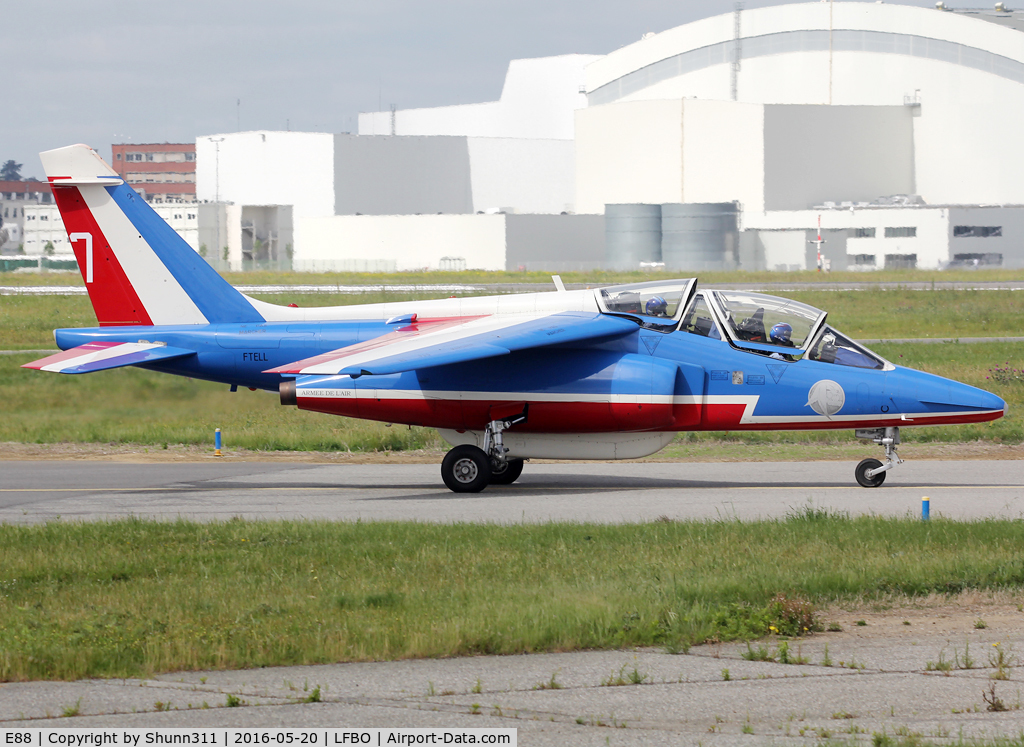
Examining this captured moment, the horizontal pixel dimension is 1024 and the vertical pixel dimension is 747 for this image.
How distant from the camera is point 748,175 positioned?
94.5 meters

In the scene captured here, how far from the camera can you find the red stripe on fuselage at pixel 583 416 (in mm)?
15930

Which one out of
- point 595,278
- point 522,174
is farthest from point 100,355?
point 522,174

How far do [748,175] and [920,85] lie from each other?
51.8 feet

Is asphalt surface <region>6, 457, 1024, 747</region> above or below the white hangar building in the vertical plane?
below

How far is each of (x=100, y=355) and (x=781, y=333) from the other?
9.90 m

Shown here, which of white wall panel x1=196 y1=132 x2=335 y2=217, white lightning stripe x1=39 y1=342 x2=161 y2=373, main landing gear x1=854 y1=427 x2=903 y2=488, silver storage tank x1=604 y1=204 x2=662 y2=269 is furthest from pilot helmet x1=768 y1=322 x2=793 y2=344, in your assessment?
white wall panel x1=196 y1=132 x2=335 y2=217

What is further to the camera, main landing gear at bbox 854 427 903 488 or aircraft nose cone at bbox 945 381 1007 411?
main landing gear at bbox 854 427 903 488

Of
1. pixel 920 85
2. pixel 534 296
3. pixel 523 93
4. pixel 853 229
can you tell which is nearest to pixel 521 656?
pixel 534 296

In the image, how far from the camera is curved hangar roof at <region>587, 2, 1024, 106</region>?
9206cm

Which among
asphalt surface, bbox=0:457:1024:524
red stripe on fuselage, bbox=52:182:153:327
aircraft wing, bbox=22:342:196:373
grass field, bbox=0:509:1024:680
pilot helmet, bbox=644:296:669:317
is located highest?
red stripe on fuselage, bbox=52:182:153:327

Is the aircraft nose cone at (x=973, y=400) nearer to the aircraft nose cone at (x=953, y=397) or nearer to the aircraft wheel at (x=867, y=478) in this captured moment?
the aircraft nose cone at (x=953, y=397)

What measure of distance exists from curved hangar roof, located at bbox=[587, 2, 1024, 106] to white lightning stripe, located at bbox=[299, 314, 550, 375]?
8583cm

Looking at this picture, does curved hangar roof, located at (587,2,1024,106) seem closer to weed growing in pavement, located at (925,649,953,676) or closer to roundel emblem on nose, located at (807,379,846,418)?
roundel emblem on nose, located at (807,379,846,418)

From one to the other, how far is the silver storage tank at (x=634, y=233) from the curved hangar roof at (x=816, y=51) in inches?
553
